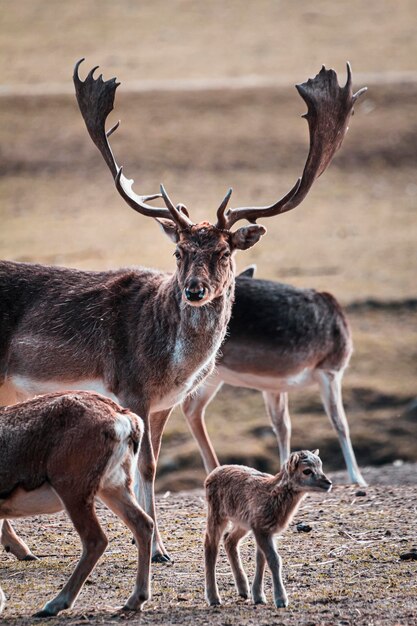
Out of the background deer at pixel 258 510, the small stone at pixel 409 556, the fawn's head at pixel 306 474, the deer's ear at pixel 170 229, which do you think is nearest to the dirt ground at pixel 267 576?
the small stone at pixel 409 556

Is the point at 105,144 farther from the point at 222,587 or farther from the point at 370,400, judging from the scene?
the point at 370,400

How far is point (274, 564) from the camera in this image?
9.41m

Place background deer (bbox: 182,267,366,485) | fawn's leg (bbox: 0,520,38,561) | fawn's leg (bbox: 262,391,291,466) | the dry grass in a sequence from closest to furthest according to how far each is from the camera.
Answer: fawn's leg (bbox: 0,520,38,561) < background deer (bbox: 182,267,366,485) < fawn's leg (bbox: 262,391,291,466) < the dry grass

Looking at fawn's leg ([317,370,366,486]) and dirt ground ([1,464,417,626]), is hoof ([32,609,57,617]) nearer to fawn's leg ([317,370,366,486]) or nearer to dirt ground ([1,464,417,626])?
dirt ground ([1,464,417,626])

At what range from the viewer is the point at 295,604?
9.48m

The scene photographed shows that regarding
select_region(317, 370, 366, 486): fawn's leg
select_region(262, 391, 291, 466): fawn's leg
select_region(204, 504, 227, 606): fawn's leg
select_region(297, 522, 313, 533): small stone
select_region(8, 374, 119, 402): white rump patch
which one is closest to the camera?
select_region(204, 504, 227, 606): fawn's leg

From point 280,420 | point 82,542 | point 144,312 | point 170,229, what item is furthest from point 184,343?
point 280,420

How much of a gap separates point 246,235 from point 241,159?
120 ft

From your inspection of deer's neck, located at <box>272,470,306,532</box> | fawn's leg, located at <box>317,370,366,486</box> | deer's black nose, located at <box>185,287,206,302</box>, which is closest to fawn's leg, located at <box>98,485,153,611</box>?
deer's neck, located at <box>272,470,306,532</box>

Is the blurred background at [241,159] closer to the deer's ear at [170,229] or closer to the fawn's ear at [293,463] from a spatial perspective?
the deer's ear at [170,229]

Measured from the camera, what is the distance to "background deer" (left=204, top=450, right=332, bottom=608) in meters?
9.57

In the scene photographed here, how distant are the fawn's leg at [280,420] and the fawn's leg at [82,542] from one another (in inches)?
335

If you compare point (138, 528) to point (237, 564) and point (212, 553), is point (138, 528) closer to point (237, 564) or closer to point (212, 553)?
point (212, 553)

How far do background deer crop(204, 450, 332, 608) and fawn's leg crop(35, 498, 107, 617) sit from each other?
1.00 m
